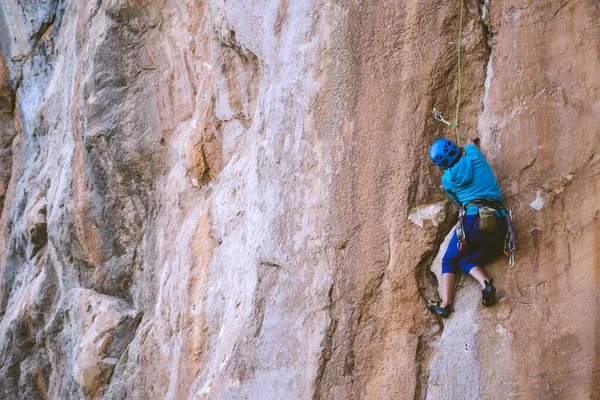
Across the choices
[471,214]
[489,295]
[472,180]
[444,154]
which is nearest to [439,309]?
[489,295]

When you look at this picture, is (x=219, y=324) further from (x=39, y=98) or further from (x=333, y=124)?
(x=39, y=98)

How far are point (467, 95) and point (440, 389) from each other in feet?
7.65

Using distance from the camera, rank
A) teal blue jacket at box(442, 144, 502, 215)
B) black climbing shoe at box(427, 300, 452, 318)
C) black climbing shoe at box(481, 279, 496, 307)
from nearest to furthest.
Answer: black climbing shoe at box(481, 279, 496, 307)
teal blue jacket at box(442, 144, 502, 215)
black climbing shoe at box(427, 300, 452, 318)

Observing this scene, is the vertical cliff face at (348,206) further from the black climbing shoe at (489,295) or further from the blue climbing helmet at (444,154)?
the blue climbing helmet at (444,154)

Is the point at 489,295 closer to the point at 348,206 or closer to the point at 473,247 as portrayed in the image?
the point at 473,247

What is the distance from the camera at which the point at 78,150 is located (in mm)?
9883

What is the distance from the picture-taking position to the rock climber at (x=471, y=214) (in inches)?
208

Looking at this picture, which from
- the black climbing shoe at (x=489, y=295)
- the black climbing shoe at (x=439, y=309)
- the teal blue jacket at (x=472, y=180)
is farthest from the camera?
the black climbing shoe at (x=439, y=309)

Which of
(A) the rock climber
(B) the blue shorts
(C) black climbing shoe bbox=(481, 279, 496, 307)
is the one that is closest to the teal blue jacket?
(A) the rock climber

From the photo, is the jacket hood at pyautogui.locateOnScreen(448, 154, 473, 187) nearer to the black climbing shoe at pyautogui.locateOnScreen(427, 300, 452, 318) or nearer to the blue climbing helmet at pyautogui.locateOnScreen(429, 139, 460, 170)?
the blue climbing helmet at pyautogui.locateOnScreen(429, 139, 460, 170)

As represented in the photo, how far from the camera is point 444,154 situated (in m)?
5.45

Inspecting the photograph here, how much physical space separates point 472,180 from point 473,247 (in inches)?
19.7

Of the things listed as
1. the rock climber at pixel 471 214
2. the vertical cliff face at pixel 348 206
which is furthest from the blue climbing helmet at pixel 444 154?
the vertical cliff face at pixel 348 206

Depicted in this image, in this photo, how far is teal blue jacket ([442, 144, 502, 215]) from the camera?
5379mm
